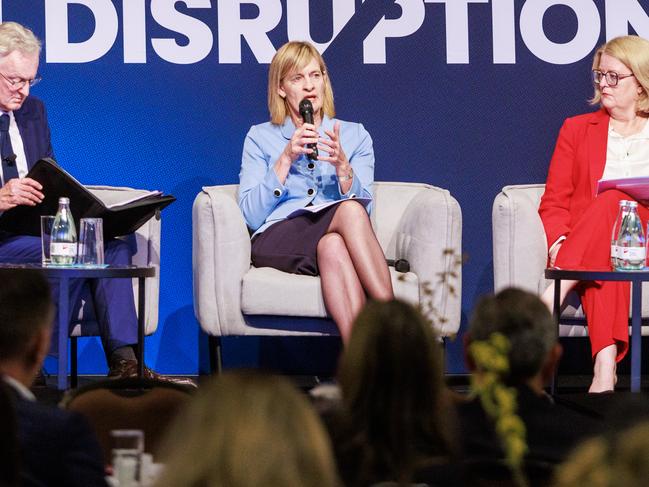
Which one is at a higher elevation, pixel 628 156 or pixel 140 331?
pixel 628 156

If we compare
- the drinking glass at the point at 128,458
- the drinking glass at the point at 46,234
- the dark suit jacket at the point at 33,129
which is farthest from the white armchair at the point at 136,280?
the drinking glass at the point at 128,458

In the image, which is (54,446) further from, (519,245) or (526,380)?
(519,245)

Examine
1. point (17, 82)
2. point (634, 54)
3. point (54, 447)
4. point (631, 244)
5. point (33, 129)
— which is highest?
point (634, 54)

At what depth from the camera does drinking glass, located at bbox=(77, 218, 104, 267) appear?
145 inches

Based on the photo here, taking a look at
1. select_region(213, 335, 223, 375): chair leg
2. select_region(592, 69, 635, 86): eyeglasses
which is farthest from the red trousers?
select_region(213, 335, 223, 375): chair leg

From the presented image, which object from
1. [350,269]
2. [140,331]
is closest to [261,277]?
[350,269]

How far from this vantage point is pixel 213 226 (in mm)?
4281

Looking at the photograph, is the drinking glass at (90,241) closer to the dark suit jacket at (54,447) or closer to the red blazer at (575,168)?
the red blazer at (575,168)

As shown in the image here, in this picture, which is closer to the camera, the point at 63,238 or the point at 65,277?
the point at 65,277

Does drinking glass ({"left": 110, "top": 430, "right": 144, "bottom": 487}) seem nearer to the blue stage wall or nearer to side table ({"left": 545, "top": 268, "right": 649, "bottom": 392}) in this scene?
side table ({"left": 545, "top": 268, "right": 649, "bottom": 392})

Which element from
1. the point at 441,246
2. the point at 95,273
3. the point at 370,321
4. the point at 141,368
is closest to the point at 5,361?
the point at 370,321

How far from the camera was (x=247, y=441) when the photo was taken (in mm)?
1042

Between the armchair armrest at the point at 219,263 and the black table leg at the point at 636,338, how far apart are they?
1.47 m

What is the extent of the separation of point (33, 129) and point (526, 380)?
3.04 meters
